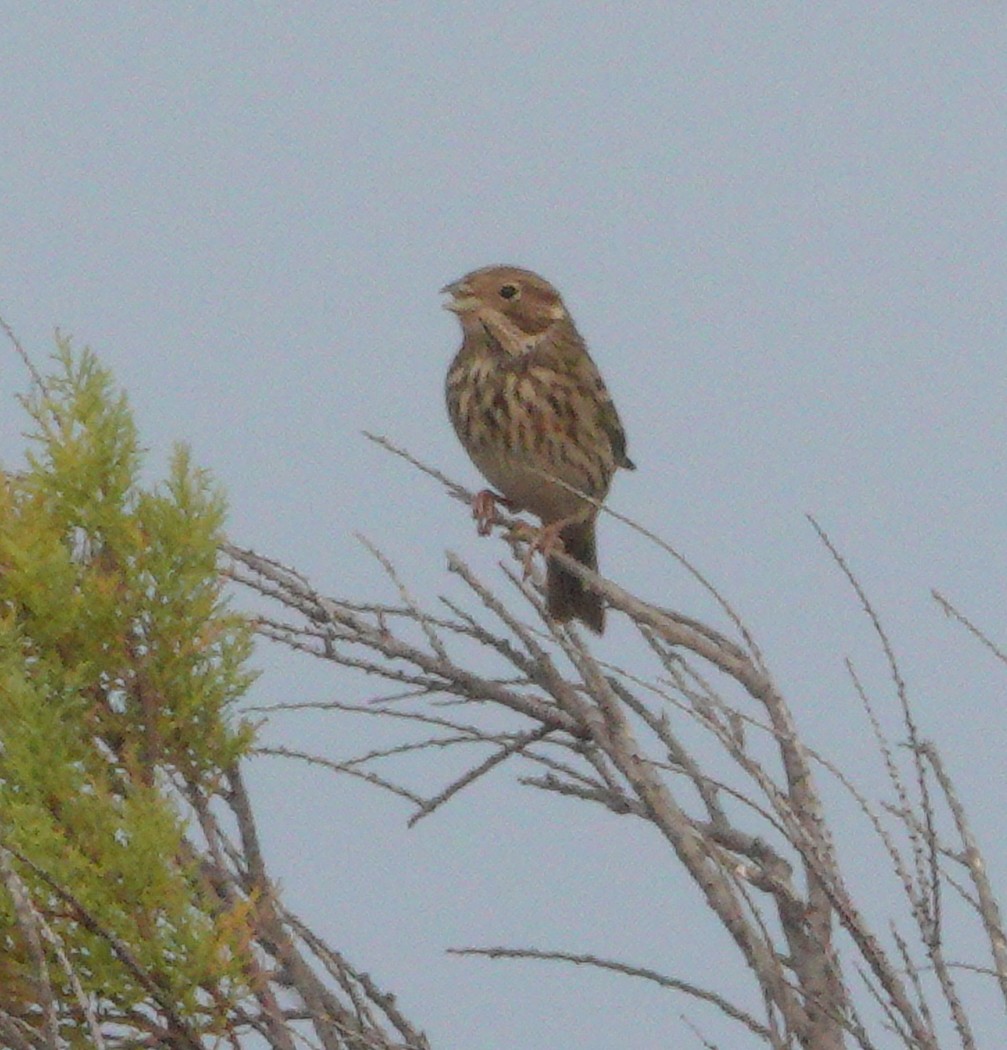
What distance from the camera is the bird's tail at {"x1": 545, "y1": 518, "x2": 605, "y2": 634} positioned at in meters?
6.61

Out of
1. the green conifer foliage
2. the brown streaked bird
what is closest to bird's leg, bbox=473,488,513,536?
the brown streaked bird

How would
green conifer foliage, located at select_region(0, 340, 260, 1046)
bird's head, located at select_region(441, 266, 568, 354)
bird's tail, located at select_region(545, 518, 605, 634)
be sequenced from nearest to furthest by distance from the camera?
green conifer foliage, located at select_region(0, 340, 260, 1046), bird's head, located at select_region(441, 266, 568, 354), bird's tail, located at select_region(545, 518, 605, 634)

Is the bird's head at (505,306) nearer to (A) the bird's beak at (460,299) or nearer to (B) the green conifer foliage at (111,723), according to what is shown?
(A) the bird's beak at (460,299)

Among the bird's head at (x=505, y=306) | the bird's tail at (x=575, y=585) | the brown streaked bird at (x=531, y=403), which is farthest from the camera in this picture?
the bird's tail at (x=575, y=585)

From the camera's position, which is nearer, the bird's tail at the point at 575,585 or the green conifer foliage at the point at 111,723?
the green conifer foliage at the point at 111,723

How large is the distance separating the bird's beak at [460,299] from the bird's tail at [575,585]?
759 millimetres

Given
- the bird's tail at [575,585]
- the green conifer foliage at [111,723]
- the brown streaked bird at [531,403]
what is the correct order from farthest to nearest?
the bird's tail at [575,585] < the brown streaked bird at [531,403] < the green conifer foliage at [111,723]

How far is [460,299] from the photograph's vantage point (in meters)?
6.33

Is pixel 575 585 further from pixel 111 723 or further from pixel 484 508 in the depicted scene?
pixel 111 723

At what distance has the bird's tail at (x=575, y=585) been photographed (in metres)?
6.61

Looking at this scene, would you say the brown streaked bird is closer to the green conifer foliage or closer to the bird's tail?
the bird's tail

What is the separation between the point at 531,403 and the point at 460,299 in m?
0.41

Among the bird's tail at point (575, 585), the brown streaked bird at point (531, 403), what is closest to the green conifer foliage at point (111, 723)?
the brown streaked bird at point (531, 403)

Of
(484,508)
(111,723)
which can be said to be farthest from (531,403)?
(111,723)
